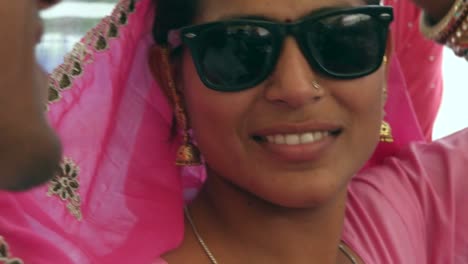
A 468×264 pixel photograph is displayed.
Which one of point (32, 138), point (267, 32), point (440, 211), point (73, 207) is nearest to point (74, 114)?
point (73, 207)

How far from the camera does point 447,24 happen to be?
1.23m

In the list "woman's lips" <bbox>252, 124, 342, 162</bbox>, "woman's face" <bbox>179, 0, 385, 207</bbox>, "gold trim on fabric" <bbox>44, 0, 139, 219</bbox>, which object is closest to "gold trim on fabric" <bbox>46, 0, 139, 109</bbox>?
"gold trim on fabric" <bbox>44, 0, 139, 219</bbox>

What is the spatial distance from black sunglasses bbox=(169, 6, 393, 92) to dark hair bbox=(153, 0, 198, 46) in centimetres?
6

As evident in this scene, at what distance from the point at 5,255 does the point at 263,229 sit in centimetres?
41

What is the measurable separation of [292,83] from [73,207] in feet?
1.21

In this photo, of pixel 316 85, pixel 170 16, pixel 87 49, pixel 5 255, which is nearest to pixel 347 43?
pixel 316 85

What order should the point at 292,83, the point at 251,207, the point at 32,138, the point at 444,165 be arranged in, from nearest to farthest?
the point at 32,138
the point at 292,83
the point at 251,207
the point at 444,165

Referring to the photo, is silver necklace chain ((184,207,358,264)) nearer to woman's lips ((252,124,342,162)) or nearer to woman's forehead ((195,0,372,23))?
woman's lips ((252,124,342,162))

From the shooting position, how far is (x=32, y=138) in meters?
0.44

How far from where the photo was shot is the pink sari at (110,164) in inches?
38.5

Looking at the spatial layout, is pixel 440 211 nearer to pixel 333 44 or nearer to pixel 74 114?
pixel 333 44

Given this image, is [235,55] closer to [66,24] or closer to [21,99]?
[66,24]

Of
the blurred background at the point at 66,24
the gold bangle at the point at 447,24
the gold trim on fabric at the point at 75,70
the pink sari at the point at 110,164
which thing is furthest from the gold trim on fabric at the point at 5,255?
the gold bangle at the point at 447,24

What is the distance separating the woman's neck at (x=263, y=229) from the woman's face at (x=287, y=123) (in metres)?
0.07
